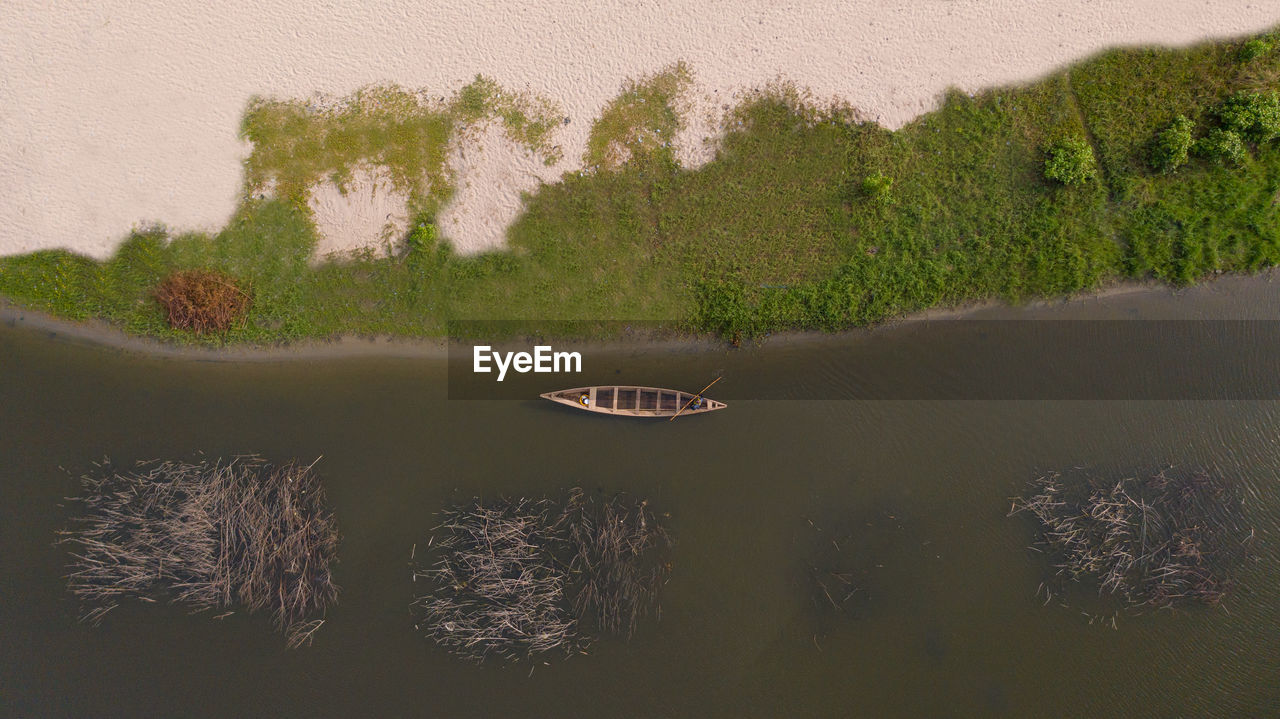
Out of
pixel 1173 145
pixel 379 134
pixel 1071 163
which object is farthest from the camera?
pixel 379 134

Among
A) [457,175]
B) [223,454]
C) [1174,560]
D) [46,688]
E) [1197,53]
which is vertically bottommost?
[46,688]

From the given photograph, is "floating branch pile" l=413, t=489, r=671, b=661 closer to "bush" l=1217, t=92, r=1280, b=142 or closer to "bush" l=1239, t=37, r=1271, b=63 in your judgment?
"bush" l=1217, t=92, r=1280, b=142

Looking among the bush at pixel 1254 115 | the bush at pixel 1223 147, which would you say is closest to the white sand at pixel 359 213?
the bush at pixel 1223 147

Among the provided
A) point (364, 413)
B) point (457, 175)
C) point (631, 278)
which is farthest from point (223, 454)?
point (631, 278)

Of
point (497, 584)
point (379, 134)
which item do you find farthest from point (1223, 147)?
point (379, 134)

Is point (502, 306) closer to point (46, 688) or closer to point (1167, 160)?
point (46, 688)

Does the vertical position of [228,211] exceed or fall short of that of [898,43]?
it falls short

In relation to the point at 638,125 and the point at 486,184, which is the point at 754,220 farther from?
the point at 486,184

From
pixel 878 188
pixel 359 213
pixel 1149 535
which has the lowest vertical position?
pixel 1149 535
